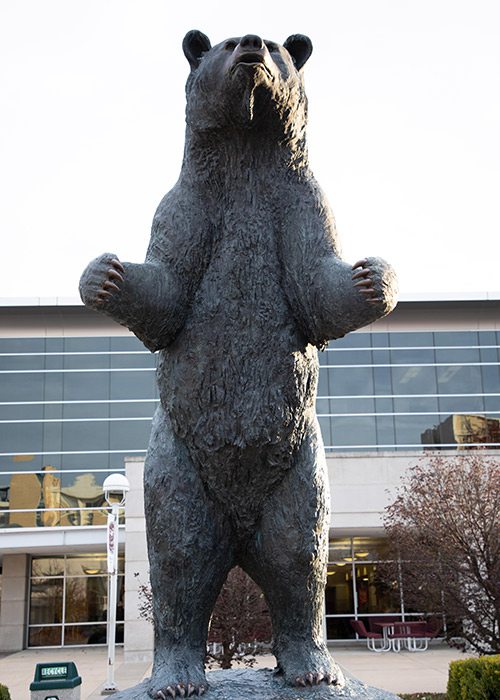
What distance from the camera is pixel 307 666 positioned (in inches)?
99.3

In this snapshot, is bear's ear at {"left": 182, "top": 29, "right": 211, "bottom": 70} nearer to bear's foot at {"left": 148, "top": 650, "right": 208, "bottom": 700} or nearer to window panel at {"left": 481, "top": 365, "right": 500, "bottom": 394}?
bear's foot at {"left": 148, "top": 650, "right": 208, "bottom": 700}

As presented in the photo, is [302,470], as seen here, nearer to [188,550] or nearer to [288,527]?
[288,527]

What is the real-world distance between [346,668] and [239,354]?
47.8 ft

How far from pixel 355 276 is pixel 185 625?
1.31 metres

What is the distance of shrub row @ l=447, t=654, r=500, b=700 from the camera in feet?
27.5

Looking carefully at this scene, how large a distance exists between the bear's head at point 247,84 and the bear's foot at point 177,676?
1.81 m

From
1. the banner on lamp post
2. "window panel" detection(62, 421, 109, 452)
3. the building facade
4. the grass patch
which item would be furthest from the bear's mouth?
"window panel" detection(62, 421, 109, 452)

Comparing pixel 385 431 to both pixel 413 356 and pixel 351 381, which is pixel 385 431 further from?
pixel 413 356

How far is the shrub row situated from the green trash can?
16.1 ft

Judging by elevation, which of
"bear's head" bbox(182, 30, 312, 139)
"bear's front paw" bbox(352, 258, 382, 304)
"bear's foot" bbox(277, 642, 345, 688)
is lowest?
"bear's foot" bbox(277, 642, 345, 688)

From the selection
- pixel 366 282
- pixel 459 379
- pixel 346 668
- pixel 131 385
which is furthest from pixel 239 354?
pixel 459 379

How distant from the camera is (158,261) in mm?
2592

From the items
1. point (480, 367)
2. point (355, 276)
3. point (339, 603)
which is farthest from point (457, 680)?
point (480, 367)

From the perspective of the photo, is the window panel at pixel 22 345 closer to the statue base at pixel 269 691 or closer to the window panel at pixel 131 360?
the window panel at pixel 131 360
